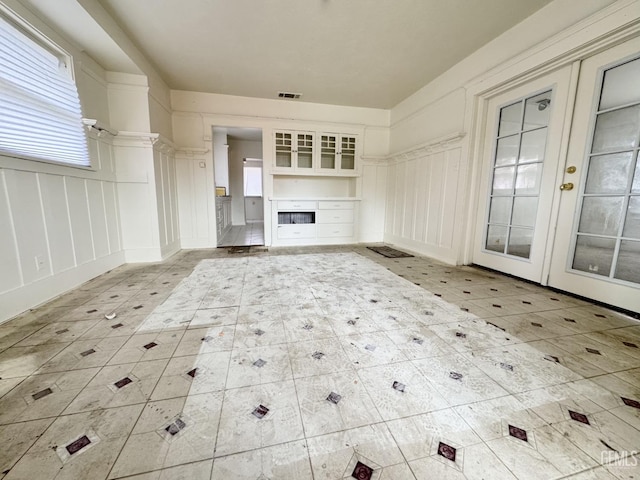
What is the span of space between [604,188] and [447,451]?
9.09 feet

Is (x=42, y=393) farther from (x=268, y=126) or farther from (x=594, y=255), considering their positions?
(x=268, y=126)

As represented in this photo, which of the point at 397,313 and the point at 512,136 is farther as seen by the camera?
the point at 512,136

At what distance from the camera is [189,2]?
254 cm

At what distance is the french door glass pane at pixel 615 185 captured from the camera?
2096 mm

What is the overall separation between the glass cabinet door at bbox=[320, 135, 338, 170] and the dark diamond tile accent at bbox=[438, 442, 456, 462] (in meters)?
5.00

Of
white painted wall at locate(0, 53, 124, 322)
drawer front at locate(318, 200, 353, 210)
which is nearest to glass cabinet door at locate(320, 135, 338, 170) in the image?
drawer front at locate(318, 200, 353, 210)

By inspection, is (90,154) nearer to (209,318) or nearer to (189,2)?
(189,2)

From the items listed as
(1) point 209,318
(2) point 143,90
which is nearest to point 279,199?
(2) point 143,90

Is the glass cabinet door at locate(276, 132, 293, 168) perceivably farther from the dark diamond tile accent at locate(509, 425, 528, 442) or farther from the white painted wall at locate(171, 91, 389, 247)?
the dark diamond tile accent at locate(509, 425, 528, 442)

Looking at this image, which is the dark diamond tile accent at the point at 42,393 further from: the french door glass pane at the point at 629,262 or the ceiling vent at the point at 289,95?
the ceiling vent at the point at 289,95

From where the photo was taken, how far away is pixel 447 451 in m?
0.97

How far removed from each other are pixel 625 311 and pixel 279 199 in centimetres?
468

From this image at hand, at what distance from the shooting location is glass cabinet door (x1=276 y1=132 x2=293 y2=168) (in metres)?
5.08

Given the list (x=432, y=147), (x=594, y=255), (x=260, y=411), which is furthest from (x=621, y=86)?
(x=260, y=411)
